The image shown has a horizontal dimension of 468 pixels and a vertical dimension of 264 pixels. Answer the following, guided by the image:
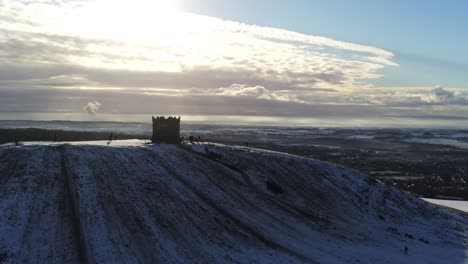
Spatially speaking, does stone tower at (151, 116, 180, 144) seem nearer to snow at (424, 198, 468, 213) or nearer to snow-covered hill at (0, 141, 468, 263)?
snow-covered hill at (0, 141, 468, 263)

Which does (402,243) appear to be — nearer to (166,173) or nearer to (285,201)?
(285,201)

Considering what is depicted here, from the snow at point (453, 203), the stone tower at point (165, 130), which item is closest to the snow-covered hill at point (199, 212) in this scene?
the stone tower at point (165, 130)

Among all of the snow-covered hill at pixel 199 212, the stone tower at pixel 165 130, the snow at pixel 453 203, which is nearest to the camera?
the snow-covered hill at pixel 199 212

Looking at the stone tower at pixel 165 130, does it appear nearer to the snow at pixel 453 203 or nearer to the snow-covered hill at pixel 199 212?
the snow-covered hill at pixel 199 212

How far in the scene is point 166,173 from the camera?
4806 cm

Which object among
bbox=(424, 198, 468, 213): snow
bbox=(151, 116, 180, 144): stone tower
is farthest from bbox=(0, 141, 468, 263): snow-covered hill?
bbox=(424, 198, 468, 213): snow

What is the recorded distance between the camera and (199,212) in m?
42.7

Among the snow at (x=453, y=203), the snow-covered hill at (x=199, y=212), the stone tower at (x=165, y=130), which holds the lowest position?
the snow at (x=453, y=203)

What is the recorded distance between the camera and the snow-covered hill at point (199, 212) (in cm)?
3506

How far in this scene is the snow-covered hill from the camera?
35.1 meters

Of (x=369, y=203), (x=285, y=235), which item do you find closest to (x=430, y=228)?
(x=369, y=203)

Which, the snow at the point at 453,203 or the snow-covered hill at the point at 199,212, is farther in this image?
the snow at the point at 453,203

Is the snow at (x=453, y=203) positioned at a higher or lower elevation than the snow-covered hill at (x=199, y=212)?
lower

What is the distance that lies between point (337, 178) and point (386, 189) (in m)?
7.45
